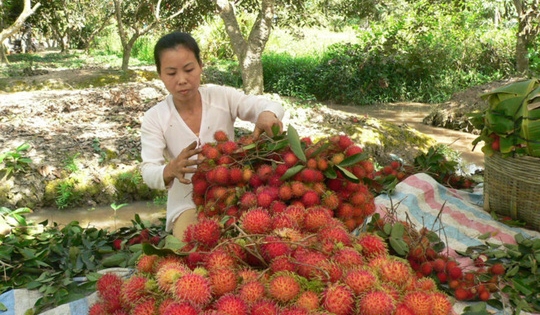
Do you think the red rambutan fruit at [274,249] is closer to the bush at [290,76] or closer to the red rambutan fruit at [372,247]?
the red rambutan fruit at [372,247]

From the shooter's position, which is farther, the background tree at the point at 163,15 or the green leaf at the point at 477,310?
the background tree at the point at 163,15

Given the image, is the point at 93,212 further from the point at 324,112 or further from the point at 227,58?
the point at 227,58

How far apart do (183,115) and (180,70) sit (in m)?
0.33

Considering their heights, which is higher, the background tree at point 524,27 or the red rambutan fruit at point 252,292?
the background tree at point 524,27

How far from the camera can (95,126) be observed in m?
5.52

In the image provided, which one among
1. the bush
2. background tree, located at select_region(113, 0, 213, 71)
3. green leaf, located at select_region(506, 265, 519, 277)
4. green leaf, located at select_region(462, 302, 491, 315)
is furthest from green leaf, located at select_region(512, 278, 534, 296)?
background tree, located at select_region(113, 0, 213, 71)

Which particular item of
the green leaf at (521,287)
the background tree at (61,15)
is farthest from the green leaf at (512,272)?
the background tree at (61,15)

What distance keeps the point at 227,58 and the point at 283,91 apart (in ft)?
13.5

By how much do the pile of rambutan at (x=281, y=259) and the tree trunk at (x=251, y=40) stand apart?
5190mm

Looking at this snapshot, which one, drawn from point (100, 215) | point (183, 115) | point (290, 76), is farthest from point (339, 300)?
point (290, 76)

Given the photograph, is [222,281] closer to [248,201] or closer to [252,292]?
[252,292]

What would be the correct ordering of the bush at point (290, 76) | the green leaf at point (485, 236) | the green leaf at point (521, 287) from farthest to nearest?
the bush at point (290, 76) → the green leaf at point (485, 236) → the green leaf at point (521, 287)

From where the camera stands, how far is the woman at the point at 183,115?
1931 mm

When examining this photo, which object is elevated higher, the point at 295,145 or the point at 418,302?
the point at 295,145
